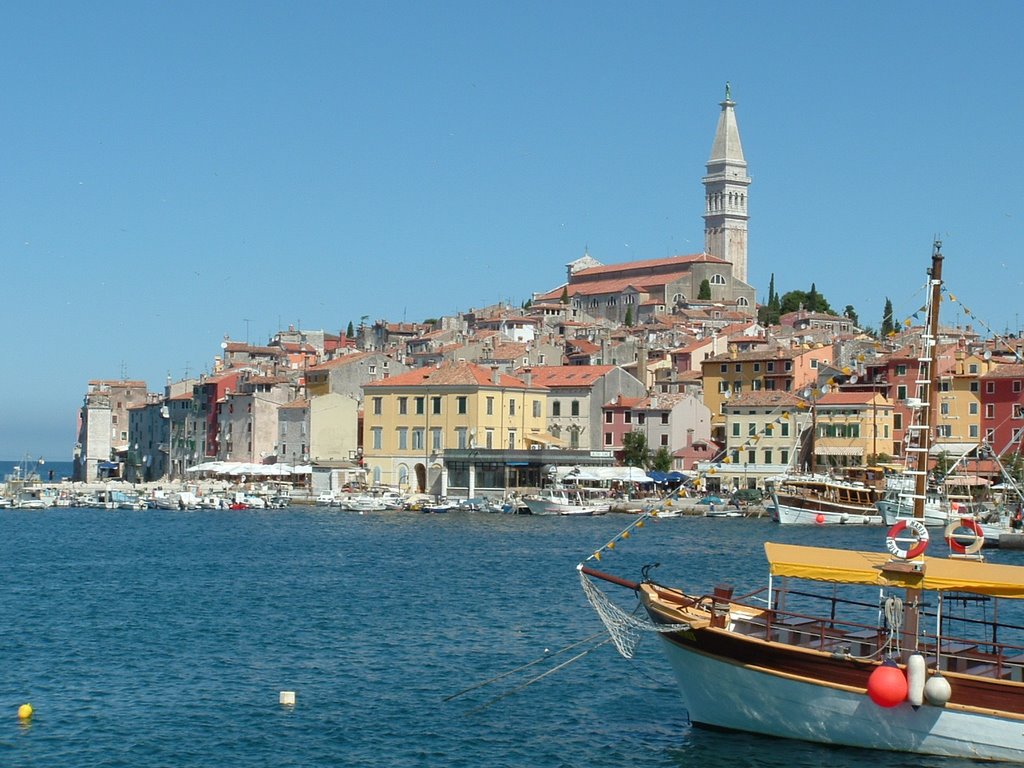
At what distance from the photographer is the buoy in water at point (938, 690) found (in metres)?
21.3

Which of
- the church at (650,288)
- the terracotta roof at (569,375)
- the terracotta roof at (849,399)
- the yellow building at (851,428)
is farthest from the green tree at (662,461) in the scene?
the church at (650,288)

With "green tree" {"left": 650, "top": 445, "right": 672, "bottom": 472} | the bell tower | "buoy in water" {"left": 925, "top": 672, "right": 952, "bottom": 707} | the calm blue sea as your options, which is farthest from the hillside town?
the bell tower

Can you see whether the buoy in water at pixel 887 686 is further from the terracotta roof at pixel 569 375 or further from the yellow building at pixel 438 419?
the terracotta roof at pixel 569 375

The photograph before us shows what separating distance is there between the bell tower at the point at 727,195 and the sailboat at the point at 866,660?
165 m

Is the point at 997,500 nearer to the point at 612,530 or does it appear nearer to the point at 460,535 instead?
the point at 612,530

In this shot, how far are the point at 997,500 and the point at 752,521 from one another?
11588 mm

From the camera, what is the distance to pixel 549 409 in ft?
305

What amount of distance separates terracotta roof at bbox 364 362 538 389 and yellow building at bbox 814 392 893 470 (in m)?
17.4

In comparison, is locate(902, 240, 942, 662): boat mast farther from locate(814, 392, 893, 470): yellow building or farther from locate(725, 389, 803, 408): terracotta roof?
locate(814, 392, 893, 470): yellow building

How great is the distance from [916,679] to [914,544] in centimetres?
198

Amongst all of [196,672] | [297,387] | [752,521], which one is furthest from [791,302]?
[196,672]

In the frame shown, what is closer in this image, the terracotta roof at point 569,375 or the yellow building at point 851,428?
the yellow building at point 851,428

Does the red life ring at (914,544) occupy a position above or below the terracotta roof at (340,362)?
below

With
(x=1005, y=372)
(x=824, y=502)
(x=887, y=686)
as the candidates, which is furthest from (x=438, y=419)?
(x=887, y=686)
